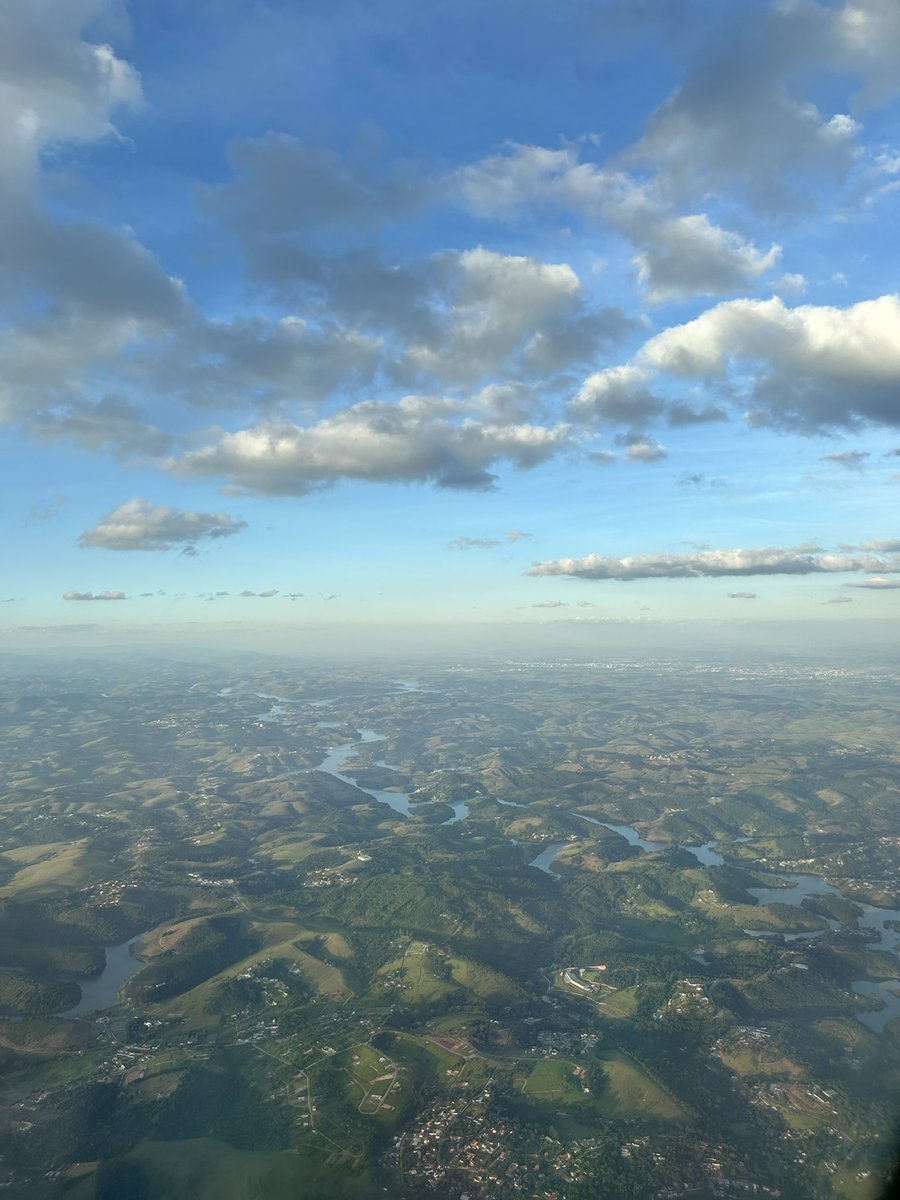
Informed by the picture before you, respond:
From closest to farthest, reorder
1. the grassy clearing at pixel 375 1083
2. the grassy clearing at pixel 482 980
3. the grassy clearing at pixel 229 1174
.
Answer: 1. the grassy clearing at pixel 229 1174
2. the grassy clearing at pixel 375 1083
3. the grassy clearing at pixel 482 980

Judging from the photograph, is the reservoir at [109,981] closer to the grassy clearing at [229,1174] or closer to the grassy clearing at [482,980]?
the grassy clearing at [229,1174]

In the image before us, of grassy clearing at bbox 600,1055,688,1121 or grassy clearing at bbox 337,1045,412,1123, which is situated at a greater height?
grassy clearing at bbox 337,1045,412,1123

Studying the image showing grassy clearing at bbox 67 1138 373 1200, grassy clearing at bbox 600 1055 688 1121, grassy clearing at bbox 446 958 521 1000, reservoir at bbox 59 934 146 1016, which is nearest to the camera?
grassy clearing at bbox 67 1138 373 1200

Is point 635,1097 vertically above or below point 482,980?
above

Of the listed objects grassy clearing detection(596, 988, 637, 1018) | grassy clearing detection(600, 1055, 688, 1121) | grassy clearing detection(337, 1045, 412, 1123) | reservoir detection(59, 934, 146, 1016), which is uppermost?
grassy clearing detection(337, 1045, 412, 1123)

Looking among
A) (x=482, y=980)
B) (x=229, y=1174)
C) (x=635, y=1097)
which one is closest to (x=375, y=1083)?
(x=229, y=1174)

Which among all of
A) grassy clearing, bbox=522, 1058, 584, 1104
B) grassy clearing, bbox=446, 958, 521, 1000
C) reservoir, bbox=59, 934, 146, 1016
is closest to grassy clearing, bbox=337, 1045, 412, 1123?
grassy clearing, bbox=522, 1058, 584, 1104

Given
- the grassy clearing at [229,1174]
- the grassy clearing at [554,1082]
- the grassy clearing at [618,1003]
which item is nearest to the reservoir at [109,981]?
the grassy clearing at [229,1174]

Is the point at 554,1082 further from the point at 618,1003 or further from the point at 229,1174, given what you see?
the point at 229,1174

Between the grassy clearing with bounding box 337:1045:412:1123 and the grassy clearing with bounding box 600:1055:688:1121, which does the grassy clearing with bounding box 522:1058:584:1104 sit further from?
the grassy clearing with bounding box 337:1045:412:1123

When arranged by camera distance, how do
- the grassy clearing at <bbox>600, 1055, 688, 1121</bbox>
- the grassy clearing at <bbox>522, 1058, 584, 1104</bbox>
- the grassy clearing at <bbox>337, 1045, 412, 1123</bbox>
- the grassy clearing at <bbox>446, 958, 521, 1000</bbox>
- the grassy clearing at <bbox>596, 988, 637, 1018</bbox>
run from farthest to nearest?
the grassy clearing at <bbox>446, 958, 521, 1000</bbox> → the grassy clearing at <bbox>596, 988, 637, 1018</bbox> → the grassy clearing at <bbox>522, 1058, 584, 1104</bbox> → the grassy clearing at <bbox>600, 1055, 688, 1121</bbox> → the grassy clearing at <bbox>337, 1045, 412, 1123</bbox>

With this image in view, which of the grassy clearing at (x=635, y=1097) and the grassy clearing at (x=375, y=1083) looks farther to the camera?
the grassy clearing at (x=635, y=1097)
